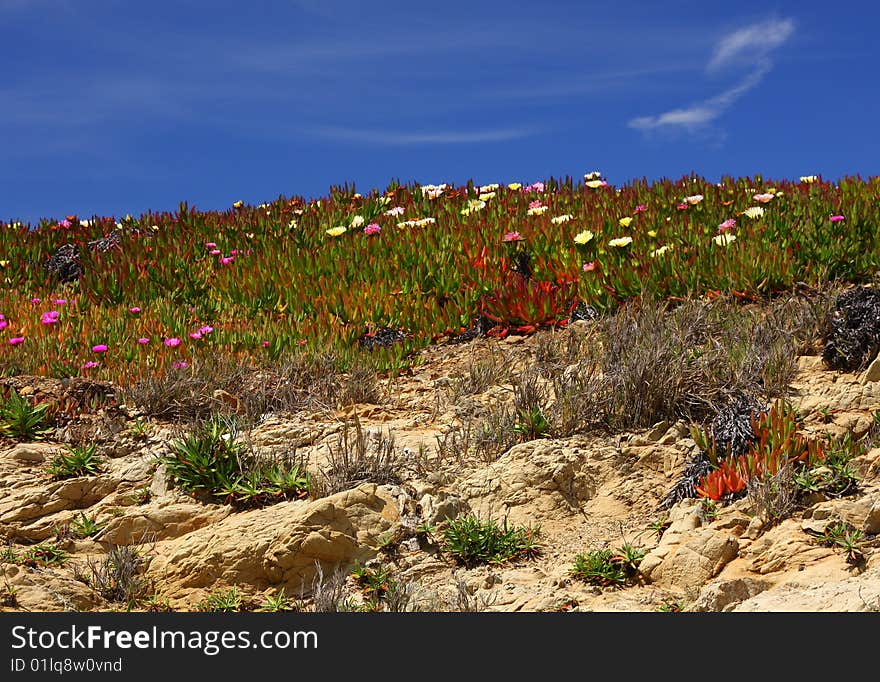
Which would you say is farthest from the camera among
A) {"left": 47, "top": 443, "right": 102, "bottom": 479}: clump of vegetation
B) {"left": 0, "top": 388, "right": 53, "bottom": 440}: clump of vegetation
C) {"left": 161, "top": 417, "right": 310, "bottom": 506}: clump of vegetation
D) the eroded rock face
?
{"left": 0, "top": 388, "right": 53, "bottom": 440}: clump of vegetation

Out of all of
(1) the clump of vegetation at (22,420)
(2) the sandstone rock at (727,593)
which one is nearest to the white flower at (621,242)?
(2) the sandstone rock at (727,593)

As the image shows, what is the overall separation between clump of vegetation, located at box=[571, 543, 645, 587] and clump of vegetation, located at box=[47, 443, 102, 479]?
118 inches

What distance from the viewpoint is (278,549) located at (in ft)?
14.1

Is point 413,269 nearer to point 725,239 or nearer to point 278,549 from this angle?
point 725,239

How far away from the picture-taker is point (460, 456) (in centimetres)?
518

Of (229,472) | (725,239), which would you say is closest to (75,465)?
(229,472)

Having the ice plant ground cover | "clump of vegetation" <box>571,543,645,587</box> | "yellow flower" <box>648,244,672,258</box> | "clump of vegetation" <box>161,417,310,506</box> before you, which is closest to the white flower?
the ice plant ground cover

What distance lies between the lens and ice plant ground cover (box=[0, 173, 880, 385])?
7371mm

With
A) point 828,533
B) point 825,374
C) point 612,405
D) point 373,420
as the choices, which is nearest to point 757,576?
point 828,533

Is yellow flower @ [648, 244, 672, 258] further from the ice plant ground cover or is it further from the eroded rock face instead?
Answer: the eroded rock face

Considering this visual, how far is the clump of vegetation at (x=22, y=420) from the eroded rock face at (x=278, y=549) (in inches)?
74.3

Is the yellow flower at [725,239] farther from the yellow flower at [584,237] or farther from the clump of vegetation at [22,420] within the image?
the clump of vegetation at [22,420]

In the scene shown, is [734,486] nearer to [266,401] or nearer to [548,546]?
[548,546]

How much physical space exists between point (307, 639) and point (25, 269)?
963 cm
